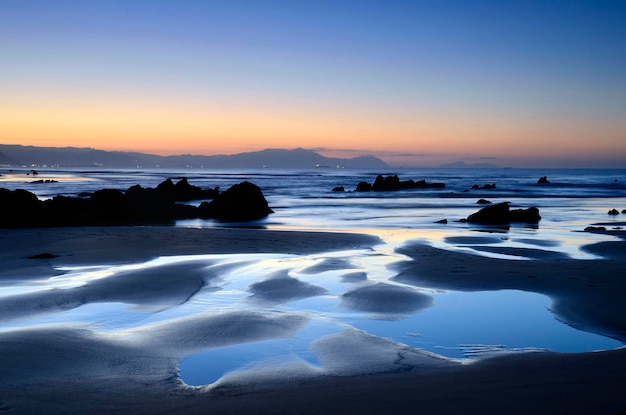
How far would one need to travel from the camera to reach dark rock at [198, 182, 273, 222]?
2169cm

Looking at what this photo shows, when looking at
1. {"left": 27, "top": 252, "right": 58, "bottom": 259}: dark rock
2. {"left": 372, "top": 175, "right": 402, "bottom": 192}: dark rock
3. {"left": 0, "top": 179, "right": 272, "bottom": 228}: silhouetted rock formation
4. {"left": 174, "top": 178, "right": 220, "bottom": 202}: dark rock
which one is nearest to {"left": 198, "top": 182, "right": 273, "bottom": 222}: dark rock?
{"left": 0, "top": 179, "right": 272, "bottom": 228}: silhouetted rock formation

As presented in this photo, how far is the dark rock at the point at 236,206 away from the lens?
21.7 meters

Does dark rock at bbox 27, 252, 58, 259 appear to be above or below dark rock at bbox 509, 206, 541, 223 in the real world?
below

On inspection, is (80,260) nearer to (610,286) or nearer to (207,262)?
(207,262)

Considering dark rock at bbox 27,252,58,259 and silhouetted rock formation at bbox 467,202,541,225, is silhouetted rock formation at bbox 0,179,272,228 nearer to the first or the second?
dark rock at bbox 27,252,58,259

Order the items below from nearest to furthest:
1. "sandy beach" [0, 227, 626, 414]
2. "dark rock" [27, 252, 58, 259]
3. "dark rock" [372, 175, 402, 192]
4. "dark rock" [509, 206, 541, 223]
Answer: "sandy beach" [0, 227, 626, 414] → "dark rock" [27, 252, 58, 259] → "dark rock" [509, 206, 541, 223] → "dark rock" [372, 175, 402, 192]

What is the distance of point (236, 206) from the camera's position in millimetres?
22062

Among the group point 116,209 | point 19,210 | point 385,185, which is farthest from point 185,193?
point 385,185

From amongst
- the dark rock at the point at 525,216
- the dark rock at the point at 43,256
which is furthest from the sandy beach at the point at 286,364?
the dark rock at the point at 525,216

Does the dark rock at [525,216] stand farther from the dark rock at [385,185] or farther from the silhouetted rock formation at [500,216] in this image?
the dark rock at [385,185]

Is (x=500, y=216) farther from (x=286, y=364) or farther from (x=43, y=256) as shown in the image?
(x=286, y=364)

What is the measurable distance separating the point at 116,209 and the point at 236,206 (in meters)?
4.85

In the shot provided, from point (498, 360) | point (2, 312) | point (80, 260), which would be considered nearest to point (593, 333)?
point (498, 360)

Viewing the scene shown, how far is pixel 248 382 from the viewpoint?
421 centimetres
